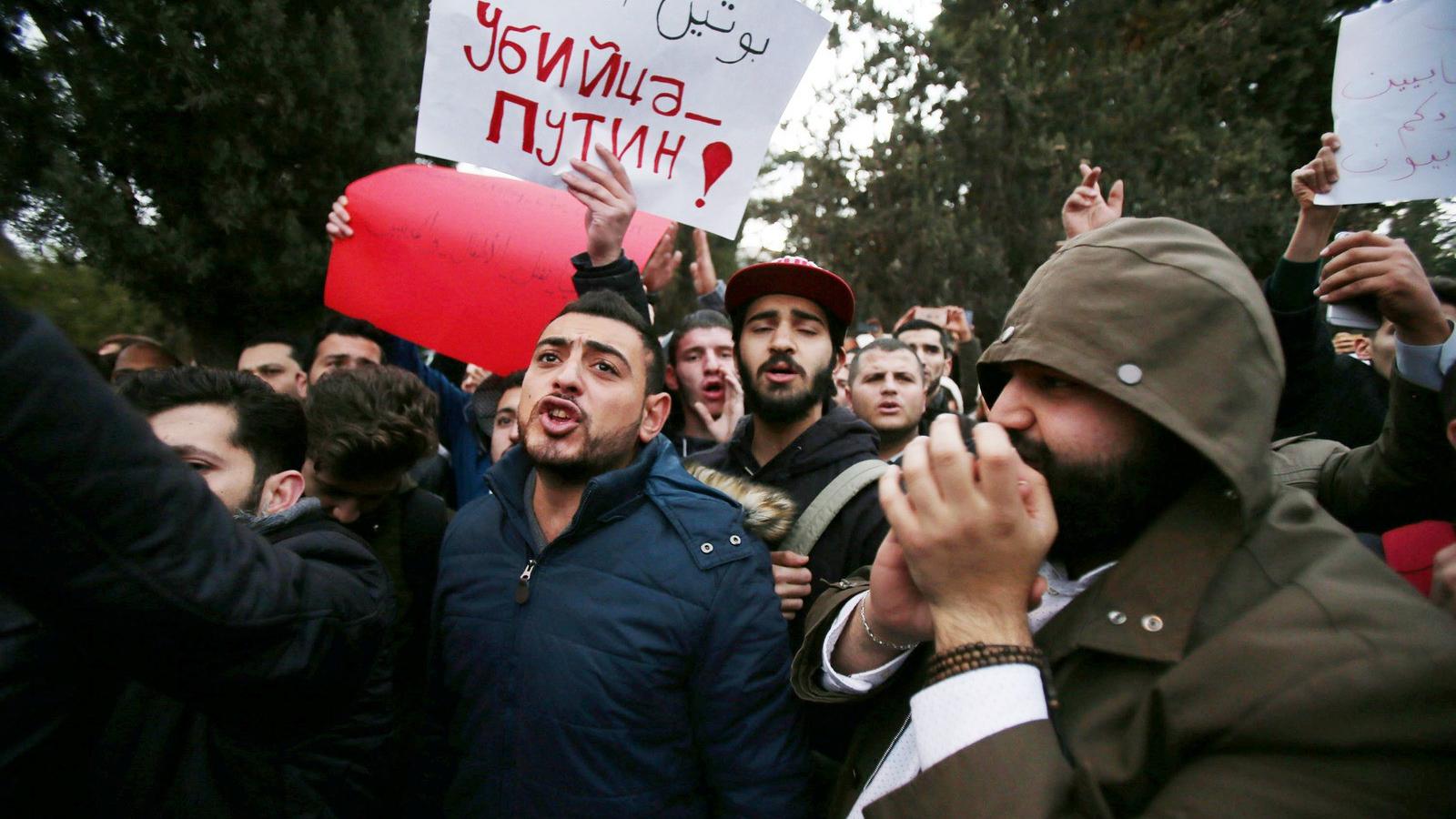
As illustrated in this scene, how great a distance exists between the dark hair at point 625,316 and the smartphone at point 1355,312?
176 centimetres

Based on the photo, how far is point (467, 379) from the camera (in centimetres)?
474

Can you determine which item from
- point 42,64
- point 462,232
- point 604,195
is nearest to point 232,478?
point 604,195

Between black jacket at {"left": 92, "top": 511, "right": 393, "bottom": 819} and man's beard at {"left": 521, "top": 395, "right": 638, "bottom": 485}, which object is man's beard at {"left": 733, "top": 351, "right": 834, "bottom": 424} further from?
black jacket at {"left": 92, "top": 511, "right": 393, "bottom": 819}

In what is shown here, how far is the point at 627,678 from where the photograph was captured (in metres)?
1.79

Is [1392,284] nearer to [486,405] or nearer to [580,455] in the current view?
[580,455]

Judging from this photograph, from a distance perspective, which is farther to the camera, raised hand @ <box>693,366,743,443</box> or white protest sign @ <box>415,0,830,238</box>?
raised hand @ <box>693,366,743,443</box>

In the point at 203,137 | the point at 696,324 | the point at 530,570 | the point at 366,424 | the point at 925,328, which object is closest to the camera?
the point at 530,570

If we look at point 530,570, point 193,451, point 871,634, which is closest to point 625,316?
point 530,570

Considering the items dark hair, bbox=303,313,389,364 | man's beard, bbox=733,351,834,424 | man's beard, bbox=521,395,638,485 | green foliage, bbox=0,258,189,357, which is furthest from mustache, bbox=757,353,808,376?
dark hair, bbox=303,313,389,364

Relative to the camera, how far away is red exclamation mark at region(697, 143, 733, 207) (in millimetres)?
2783

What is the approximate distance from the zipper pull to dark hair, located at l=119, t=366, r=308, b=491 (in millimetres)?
623

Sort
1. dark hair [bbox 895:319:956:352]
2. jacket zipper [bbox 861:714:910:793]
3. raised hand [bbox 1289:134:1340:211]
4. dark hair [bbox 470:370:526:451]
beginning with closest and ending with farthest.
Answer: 1. jacket zipper [bbox 861:714:910:793]
2. raised hand [bbox 1289:134:1340:211]
3. dark hair [bbox 470:370:526:451]
4. dark hair [bbox 895:319:956:352]

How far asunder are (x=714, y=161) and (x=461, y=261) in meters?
1.10

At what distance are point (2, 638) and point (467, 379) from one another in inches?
144
